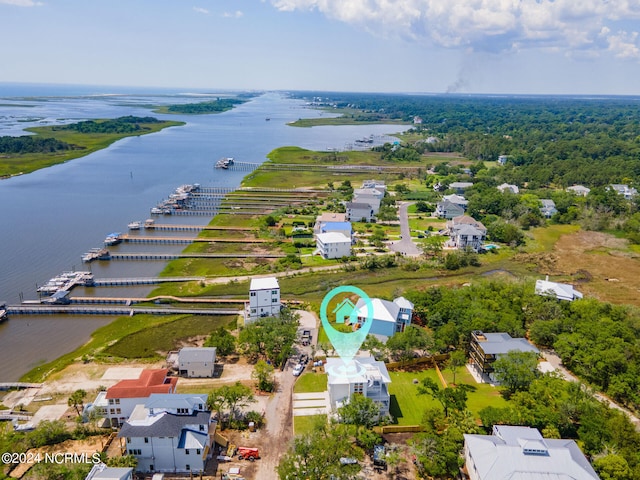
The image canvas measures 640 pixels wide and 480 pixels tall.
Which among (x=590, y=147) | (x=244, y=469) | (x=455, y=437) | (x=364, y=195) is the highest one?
(x=590, y=147)

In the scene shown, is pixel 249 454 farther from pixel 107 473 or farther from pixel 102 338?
pixel 102 338

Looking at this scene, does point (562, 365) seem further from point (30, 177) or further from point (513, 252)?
point (30, 177)

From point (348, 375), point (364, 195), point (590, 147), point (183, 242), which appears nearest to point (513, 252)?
point (364, 195)

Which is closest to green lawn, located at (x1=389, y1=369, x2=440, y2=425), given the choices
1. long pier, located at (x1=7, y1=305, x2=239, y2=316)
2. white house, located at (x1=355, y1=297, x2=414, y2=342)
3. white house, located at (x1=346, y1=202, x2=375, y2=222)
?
white house, located at (x1=355, y1=297, x2=414, y2=342)

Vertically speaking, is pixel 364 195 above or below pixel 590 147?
below

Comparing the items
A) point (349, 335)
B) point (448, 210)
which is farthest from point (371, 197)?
point (349, 335)

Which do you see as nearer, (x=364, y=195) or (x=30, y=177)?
(x=364, y=195)

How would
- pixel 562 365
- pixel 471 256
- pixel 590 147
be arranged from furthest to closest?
pixel 590 147, pixel 471 256, pixel 562 365
